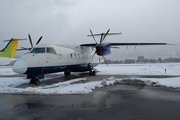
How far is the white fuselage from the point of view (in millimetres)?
10845

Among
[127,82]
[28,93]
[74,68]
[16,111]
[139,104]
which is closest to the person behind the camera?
[16,111]

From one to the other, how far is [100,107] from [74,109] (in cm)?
89

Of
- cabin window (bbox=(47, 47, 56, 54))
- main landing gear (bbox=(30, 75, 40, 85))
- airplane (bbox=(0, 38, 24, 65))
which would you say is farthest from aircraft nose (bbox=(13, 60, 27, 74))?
airplane (bbox=(0, 38, 24, 65))

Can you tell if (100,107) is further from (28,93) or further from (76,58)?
(76,58)

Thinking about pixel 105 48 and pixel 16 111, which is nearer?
pixel 16 111

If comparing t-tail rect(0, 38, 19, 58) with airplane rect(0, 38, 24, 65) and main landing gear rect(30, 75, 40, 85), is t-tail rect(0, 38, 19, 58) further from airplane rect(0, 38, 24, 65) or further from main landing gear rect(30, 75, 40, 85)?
main landing gear rect(30, 75, 40, 85)

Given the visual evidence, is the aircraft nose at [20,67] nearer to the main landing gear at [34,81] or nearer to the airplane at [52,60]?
the airplane at [52,60]

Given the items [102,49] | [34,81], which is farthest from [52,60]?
[102,49]

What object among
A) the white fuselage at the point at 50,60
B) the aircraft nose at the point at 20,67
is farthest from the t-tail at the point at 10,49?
the aircraft nose at the point at 20,67

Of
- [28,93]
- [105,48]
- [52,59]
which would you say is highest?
[105,48]

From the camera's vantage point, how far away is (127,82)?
11297mm

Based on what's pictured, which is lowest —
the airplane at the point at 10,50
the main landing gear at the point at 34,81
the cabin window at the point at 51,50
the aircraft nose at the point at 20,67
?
the main landing gear at the point at 34,81

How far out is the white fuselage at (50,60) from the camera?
1084cm

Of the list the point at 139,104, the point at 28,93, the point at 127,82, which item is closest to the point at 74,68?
the point at 127,82
